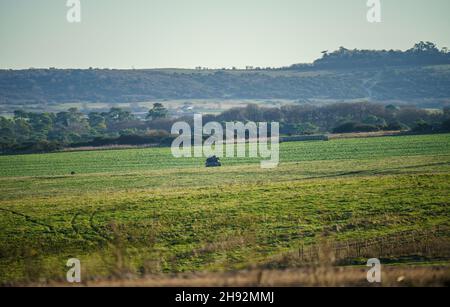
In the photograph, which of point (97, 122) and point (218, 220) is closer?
point (218, 220)

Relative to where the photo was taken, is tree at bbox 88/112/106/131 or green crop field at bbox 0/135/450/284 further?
tree at bbox 88/112/106/131

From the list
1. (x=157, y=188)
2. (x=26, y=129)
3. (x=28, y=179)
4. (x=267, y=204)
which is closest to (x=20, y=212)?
(x=157, y=188)

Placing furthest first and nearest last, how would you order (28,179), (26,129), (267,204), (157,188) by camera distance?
(26,129) < (28,179) < (157,188) < (267,204)

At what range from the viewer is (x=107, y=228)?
86.2 ft

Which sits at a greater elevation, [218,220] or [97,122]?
[218,220]

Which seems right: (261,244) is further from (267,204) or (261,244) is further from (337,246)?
(267,204)

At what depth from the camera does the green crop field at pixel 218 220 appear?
818 inches

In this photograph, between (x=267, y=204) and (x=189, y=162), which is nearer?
(x=267, y=204)

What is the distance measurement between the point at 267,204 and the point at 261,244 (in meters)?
5.83

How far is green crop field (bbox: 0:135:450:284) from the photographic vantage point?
68.2 feet

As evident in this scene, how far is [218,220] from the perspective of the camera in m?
26.4

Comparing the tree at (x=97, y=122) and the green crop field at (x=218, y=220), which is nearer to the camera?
the green crop field at (x=218, y=220)

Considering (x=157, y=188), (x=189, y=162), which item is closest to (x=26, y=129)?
(x=189, y=162)
